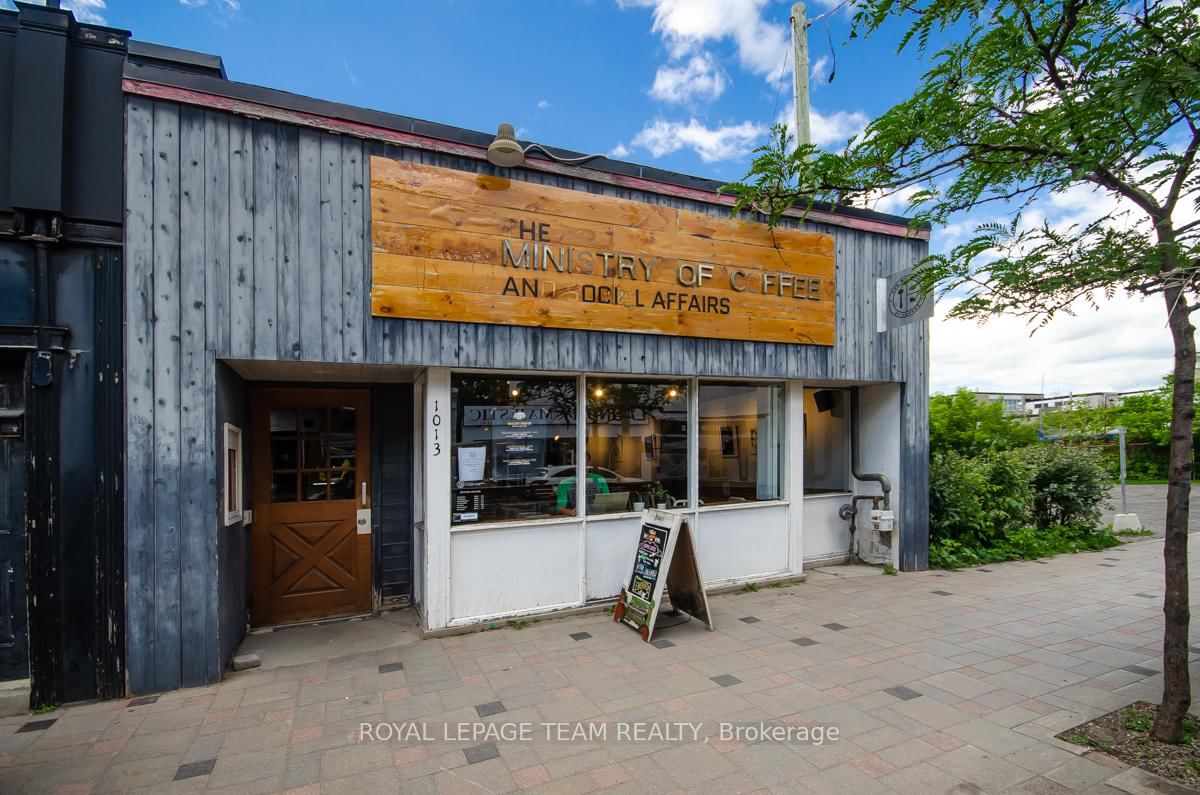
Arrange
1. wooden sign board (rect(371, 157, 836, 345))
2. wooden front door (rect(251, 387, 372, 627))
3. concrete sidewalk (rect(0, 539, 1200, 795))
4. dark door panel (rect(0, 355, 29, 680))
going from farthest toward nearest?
wooden front door (rect(251, 387, 372, 627)) → wooden sign board (rect(371, 157, 836, 345)) → dark door panel (rect(0, 355, 29, 680)) → concrete sidewalk (rect(0, 539, 1200, 795))

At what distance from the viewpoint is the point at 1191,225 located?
319 cm

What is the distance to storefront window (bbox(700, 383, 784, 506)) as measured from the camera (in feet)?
21.5

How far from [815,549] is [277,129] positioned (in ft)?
25.1

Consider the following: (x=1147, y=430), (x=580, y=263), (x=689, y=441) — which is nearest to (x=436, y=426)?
(x=580, y=263)

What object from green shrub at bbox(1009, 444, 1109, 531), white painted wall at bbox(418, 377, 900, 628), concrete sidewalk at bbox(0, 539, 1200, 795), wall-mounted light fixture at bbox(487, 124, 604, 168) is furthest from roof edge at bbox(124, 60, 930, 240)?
green shrub at bbox(1009, 444, 1109, 531)

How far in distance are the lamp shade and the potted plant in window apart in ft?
11.9

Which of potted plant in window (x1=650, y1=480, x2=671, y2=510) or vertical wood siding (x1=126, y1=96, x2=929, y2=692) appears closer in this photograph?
vertical wood siding (x1=126, y1=96, x2=929, y2=692)

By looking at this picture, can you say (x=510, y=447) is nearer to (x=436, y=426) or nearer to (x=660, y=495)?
(x=436, y=426)

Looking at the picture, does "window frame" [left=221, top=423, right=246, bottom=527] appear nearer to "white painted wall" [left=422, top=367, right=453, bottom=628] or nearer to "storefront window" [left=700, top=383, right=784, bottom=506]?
"white painted wall" [left=422, top=367, right=453, bottom=628]

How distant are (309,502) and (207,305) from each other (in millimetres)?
2301

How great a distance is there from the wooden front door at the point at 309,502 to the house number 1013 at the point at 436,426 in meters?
1.24

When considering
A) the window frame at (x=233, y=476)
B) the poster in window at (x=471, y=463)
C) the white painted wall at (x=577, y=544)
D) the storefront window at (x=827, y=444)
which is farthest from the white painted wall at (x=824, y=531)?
the window frame at (x=233, y=476)

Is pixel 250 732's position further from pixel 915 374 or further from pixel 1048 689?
pixel 915 374

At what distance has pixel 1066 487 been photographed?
31.2ft
